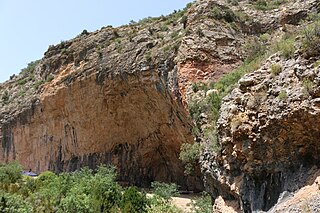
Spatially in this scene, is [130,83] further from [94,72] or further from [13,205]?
[13,205]

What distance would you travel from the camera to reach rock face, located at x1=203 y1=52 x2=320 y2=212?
7570mm

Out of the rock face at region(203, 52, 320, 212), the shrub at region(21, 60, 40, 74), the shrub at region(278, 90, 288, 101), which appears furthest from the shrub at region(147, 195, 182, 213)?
the shrub at region(21, 60, 40, 74)

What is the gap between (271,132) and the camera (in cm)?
798

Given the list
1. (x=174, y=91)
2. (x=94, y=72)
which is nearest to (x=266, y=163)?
(x=174, y=91)

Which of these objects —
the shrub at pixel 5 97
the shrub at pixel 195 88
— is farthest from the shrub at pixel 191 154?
the shrub at pixel 5 97

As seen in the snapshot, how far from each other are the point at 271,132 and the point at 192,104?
5918 mm

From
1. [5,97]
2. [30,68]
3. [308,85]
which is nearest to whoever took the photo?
[308,85]

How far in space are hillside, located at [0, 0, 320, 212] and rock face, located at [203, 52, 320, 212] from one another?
0.08 feet

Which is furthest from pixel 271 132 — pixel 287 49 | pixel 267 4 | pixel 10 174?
pixel 10 174

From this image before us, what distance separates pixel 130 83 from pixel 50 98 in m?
7.92

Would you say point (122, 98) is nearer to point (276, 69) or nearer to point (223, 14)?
point (223, 14)

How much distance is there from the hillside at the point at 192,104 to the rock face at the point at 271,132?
2 centimetres

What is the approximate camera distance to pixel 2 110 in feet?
99.8

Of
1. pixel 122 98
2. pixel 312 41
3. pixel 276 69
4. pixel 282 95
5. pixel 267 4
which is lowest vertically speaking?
pixel 282 95
